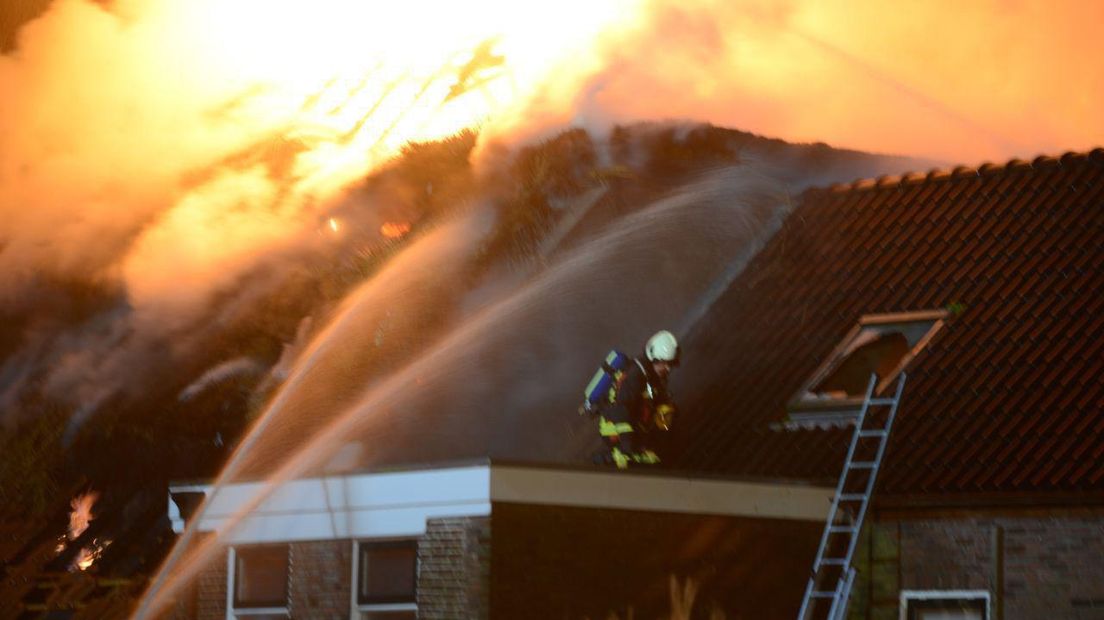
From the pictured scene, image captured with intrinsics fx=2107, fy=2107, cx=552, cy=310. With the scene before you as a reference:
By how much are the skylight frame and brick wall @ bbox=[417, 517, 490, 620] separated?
5101 millimetres

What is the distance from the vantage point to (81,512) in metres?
23.8

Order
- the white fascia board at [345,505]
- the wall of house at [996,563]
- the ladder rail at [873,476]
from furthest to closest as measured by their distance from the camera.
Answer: the ladder rail at [873,476]
the wall of house at [996,563]
the white fascia board at [345,505]

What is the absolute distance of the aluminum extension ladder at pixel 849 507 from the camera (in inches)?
722

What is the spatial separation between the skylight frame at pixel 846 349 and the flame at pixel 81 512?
8069mm

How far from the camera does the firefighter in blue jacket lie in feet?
64.9

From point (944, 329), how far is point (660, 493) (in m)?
4.80

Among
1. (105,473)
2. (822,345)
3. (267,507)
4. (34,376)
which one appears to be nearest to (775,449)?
(822,345)

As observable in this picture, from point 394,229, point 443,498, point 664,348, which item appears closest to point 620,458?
point 664,348

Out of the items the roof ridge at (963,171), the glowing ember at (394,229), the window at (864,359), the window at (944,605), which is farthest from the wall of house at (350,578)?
the roof ridge at (963,171)

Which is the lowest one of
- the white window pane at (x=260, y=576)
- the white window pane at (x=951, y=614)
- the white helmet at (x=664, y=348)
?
the white window pane at (x=951, y=614)

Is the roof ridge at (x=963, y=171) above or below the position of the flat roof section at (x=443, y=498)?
above

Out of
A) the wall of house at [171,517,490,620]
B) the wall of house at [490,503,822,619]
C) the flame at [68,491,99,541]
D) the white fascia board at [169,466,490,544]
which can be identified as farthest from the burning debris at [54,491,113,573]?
the wall of house at [490,503,822,619]

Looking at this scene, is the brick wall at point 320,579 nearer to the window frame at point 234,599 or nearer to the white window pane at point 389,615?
the white window pane at point 389,615

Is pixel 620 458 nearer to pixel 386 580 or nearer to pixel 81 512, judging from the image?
pixel 386 580
